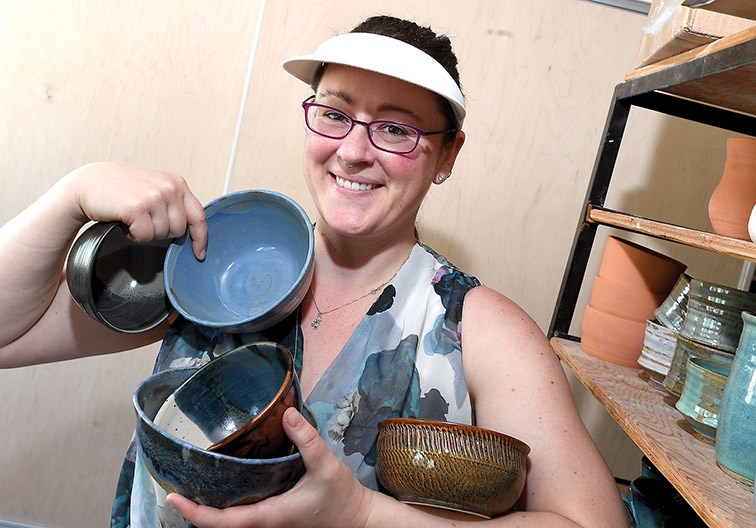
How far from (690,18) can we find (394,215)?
0.69 metres

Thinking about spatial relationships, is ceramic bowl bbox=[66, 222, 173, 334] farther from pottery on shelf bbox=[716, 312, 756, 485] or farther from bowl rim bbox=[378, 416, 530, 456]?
pottery on shelf bbox=[716, 312, 756, 485]

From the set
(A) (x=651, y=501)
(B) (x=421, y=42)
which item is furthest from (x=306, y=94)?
(A) (x=651, y=501)

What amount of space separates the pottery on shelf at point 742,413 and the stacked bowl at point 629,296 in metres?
0.63

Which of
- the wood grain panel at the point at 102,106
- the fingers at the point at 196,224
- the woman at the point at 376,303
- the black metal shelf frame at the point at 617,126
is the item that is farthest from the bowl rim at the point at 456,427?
the wood grain panel at the point at 102,106

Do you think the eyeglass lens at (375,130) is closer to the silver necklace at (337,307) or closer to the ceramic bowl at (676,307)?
the silver necklace at (337,307)

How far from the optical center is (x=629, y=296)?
165cm

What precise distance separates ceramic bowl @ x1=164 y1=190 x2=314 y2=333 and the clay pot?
788 mm

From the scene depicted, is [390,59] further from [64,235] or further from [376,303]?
[64,235]

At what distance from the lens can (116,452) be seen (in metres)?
2.33

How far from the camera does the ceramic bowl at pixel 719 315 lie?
1.23 m

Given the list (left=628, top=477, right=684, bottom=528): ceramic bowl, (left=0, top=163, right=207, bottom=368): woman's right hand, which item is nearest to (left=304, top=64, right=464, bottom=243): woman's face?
(left=0, top=163, right=207, bottom=368): woman's right hand

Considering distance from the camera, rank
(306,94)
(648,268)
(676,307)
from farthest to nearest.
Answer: (306,94) < (648,268) < (676,307)

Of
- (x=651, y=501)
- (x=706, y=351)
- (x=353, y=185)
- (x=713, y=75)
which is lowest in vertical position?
(x=651, y=501)

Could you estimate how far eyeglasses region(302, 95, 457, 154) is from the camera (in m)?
1.22
